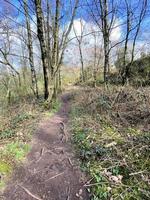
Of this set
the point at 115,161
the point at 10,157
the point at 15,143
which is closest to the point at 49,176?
the point at 10,157

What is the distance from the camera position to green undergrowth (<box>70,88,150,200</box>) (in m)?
3.66

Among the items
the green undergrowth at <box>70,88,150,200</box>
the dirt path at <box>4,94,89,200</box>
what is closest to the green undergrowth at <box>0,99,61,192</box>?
the dirt path at <box>4,94,89,200</box>

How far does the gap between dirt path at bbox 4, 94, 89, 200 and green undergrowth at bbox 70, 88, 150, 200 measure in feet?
0.85

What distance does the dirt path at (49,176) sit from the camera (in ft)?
12.6

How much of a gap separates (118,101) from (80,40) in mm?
18142

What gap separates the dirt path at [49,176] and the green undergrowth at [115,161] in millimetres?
258

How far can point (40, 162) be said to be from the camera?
5.02 metres

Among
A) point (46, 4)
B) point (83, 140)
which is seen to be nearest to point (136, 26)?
point (46, 4)

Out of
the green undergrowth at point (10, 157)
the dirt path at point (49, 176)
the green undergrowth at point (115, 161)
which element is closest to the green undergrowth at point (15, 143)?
the green undergrowth at point (10, 157)

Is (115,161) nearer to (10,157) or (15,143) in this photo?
(10,157)

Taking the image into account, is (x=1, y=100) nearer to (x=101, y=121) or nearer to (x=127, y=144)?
(x=101, y=121)

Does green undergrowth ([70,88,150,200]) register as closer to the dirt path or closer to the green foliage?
the dirt path

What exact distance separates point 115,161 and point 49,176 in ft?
4.63

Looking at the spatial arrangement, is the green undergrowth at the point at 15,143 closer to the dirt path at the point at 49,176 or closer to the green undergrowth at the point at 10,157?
the green undergrowth at the point at 10,157
